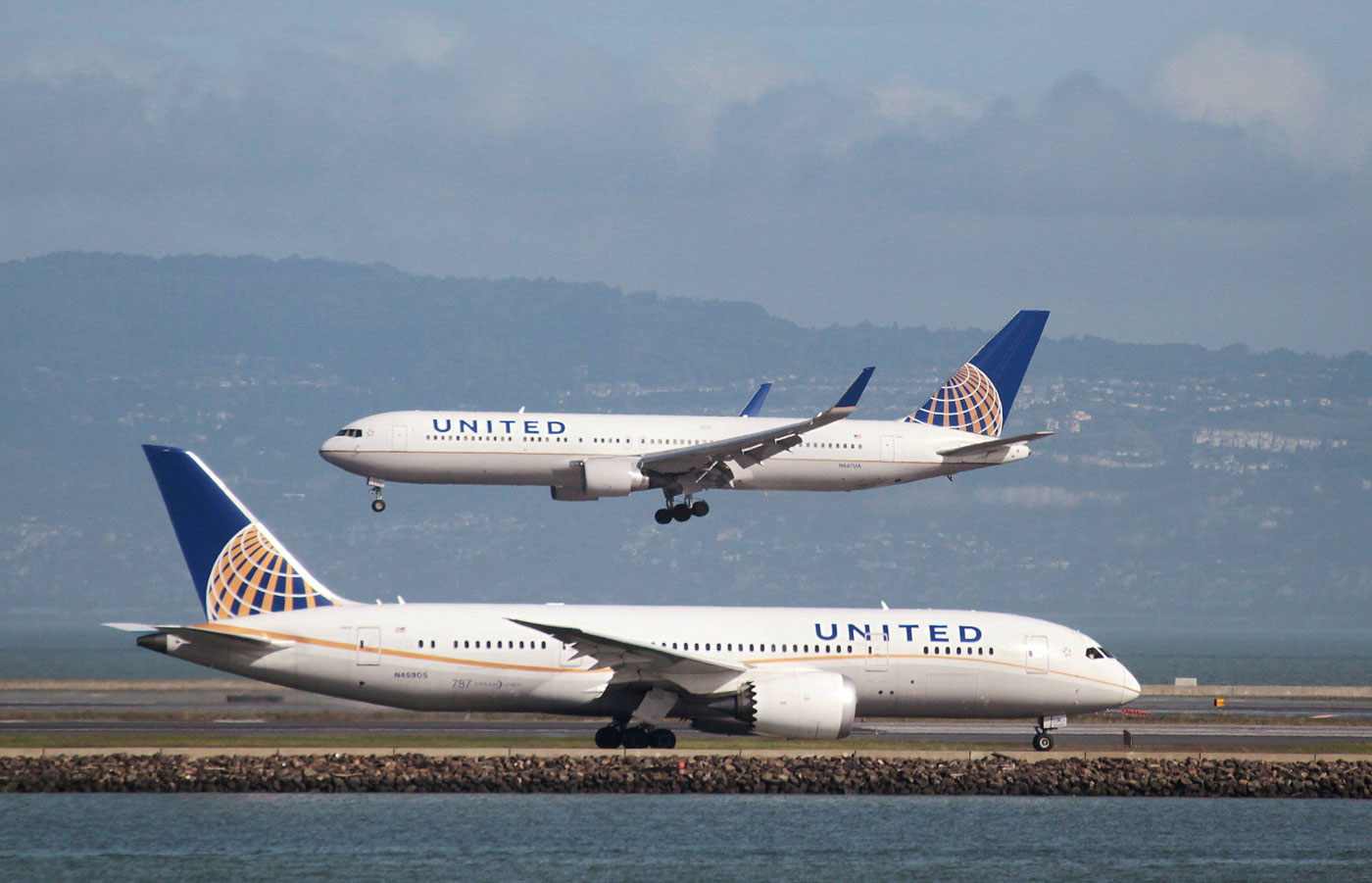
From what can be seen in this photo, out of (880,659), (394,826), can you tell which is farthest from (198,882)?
(880,659)

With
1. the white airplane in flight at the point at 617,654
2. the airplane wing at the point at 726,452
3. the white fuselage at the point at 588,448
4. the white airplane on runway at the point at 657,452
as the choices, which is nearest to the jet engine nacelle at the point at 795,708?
the white airplane in flight at the point at 617,654

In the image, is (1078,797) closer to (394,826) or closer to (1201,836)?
(1201,836)

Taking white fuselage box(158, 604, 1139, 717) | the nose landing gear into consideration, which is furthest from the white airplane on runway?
the nose landing gear

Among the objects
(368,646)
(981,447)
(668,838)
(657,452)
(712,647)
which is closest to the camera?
(668,838)

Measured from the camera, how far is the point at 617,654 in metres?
47.6

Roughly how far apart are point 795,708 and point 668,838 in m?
4.64

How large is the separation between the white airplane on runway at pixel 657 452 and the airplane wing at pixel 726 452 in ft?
0.23

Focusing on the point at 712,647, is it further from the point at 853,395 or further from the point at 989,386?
the point at 989,386

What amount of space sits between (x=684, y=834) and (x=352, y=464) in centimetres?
2308

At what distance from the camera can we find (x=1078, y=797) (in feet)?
171

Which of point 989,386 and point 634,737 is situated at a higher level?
point 989,386

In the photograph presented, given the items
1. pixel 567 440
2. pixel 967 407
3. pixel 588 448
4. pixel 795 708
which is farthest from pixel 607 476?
pixel 967 407

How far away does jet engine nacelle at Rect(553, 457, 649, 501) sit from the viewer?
214 ft

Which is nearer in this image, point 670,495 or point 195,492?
point 195,492
